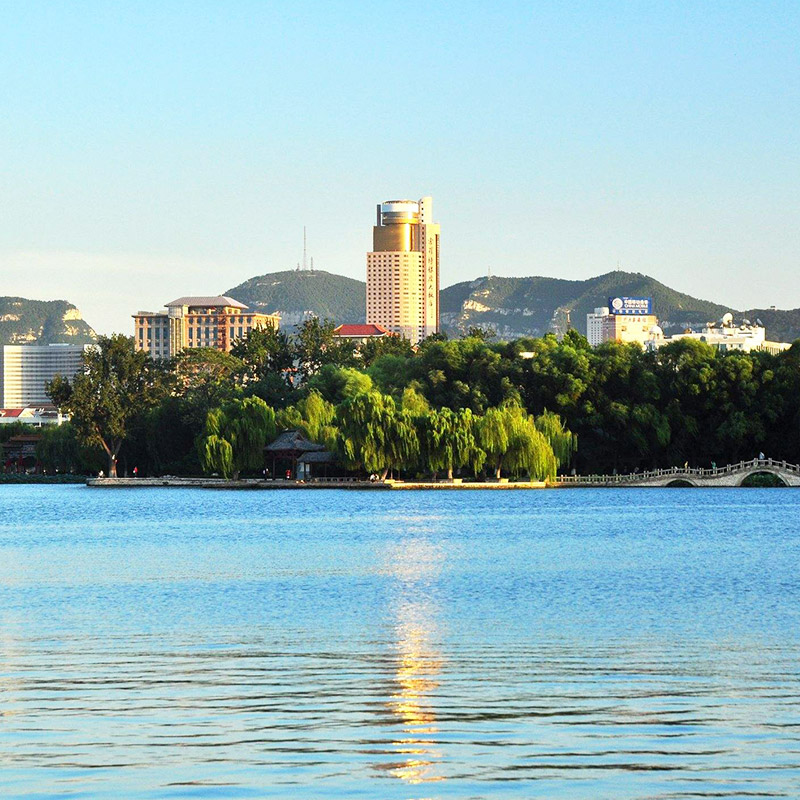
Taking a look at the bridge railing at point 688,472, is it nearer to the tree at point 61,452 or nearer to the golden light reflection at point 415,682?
the tree at point 61,452

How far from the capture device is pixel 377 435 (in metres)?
73.9

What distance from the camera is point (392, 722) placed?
11.6m

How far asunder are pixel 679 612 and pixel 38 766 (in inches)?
496

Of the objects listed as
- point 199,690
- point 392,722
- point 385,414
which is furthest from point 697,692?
point 385,414

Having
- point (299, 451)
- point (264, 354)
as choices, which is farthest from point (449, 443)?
point (264, 354)

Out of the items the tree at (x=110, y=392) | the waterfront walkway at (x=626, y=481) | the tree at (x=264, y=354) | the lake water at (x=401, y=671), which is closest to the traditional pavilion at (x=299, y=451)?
the waterfront walkway at (x=626, y=481)

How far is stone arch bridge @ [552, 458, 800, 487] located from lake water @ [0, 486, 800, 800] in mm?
40563

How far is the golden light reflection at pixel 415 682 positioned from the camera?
996cm

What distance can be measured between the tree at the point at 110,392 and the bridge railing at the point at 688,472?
29.6 meters

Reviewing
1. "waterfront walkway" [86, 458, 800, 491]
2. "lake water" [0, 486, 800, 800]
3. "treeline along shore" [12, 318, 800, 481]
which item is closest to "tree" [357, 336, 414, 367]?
"treeline along shore" [12, 318, 800, 481]

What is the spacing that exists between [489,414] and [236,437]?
14.2 metres

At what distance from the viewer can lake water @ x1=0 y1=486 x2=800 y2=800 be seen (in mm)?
9695

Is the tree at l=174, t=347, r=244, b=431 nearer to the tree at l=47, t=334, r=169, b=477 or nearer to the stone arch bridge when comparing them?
the tree at l=47, t=334, r=169, b=477

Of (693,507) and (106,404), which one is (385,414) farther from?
(106,404)
